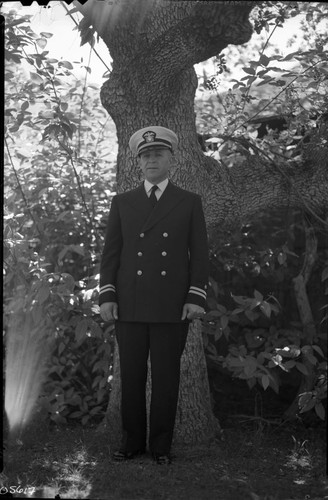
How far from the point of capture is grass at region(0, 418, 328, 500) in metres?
4.17

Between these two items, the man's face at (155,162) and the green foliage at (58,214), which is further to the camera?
the green foliage at (58,214)

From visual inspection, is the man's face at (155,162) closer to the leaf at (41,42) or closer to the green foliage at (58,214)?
the green foliage at (58,214)

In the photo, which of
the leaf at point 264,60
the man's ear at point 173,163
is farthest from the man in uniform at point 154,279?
the leaf at point 264,60

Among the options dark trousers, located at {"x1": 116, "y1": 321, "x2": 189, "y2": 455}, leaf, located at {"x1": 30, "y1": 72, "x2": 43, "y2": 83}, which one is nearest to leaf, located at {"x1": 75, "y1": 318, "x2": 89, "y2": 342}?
dark trousers, located at {"x1": 116, "y1": 321, "x2": 189, "y2": 455}

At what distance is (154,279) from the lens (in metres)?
4.15

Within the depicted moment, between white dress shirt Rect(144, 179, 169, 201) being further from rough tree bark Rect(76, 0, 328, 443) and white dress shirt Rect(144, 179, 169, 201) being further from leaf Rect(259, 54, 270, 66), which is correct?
leaf Rect(259, 54, 270, 66)

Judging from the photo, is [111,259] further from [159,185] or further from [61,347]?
[61,347]

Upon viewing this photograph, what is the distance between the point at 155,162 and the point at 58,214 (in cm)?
191

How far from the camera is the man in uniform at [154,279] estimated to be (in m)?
4.17

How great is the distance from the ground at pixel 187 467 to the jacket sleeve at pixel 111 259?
3.27 ft

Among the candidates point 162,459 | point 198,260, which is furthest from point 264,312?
point 162,459

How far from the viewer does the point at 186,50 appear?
4.42m

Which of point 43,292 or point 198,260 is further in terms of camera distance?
point 43,292

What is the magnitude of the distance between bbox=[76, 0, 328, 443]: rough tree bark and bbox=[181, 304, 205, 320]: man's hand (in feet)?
2.54
